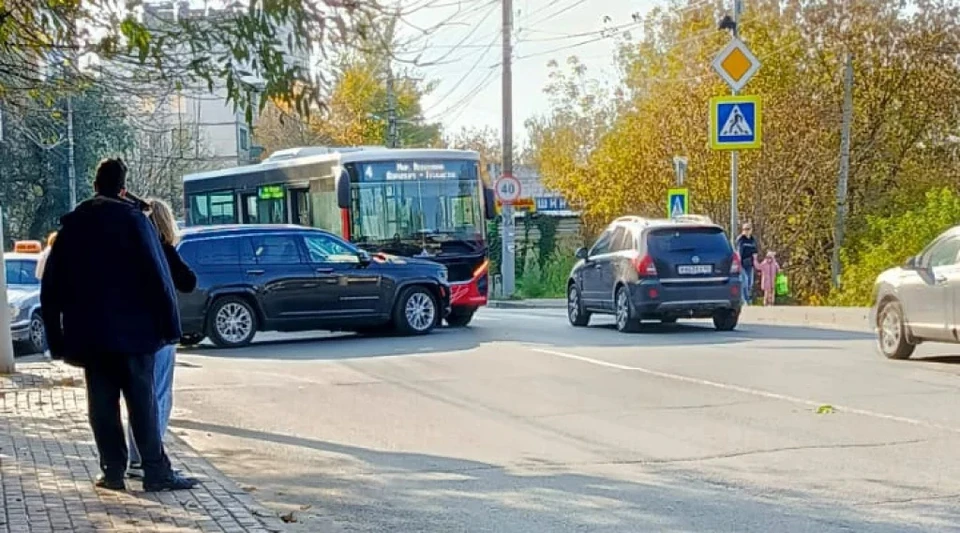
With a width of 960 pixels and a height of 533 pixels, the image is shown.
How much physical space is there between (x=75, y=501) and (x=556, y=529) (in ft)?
8.92

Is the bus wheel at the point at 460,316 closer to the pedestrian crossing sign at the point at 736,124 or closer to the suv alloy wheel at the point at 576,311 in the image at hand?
the suv alloy wheel at the point at 576,311

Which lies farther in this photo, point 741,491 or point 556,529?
point 741,491

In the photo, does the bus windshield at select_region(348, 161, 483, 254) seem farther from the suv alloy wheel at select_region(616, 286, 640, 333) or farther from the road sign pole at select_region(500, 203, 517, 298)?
the road sign pole at select_region(500, 203, 517, 298)

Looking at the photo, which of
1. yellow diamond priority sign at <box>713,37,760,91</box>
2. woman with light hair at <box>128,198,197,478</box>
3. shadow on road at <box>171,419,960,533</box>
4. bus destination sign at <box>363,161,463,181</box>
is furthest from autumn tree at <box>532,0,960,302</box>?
woman with light hair at <box>128,198,197,478</box>

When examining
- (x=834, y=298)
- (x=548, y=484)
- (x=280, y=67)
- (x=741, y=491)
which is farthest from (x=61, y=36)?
(x=834, y=298)

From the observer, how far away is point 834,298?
96.5 ft

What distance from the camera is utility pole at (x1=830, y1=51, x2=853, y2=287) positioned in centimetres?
3189

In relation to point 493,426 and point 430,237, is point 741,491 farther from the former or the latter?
point 430,237

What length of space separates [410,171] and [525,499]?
48.9 ft

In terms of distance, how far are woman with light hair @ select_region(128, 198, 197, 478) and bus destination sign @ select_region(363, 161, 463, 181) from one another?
45.2 feet

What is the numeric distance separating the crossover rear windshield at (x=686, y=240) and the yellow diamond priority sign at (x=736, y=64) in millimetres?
4427

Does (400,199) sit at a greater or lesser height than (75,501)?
greater

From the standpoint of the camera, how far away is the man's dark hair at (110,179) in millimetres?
7418

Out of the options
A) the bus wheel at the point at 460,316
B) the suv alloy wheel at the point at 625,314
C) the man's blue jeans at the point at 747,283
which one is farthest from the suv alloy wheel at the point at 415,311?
the man's blue jeans at the point at 747,283
